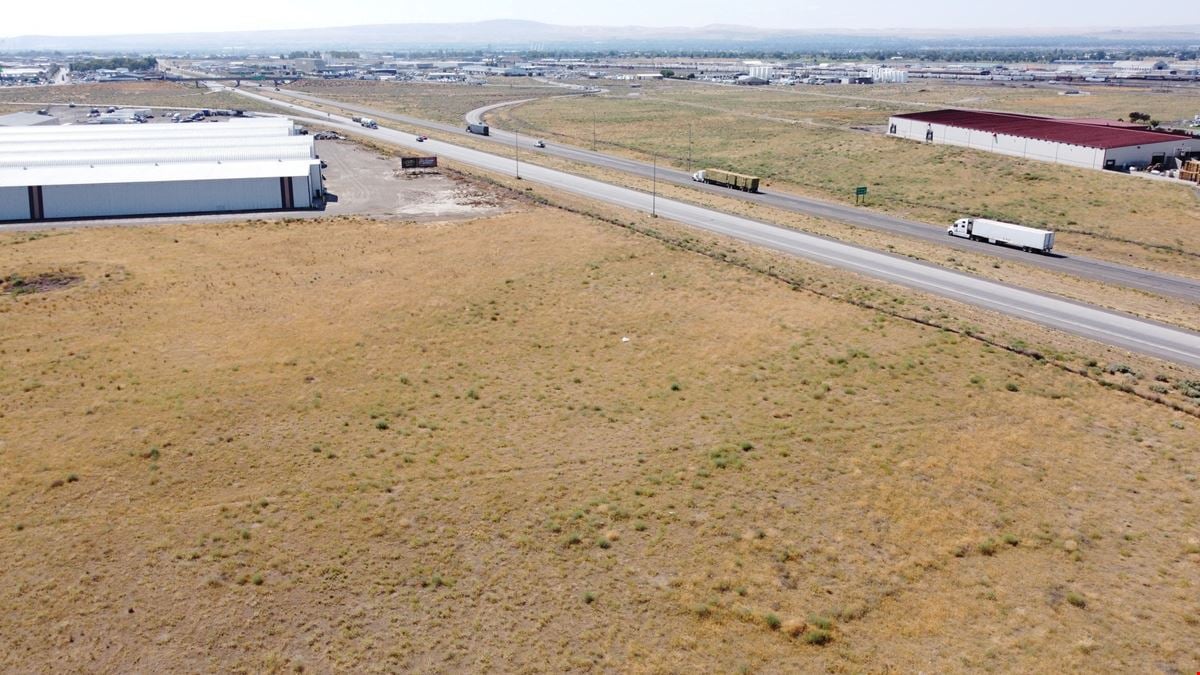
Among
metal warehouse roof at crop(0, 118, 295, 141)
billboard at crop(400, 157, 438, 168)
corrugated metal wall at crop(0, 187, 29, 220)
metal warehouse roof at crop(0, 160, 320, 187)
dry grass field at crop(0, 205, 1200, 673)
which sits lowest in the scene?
dry grass field at crop(0, 205, 1200, 673)

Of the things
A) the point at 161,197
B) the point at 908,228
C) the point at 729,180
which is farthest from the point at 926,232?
the point at 161,197

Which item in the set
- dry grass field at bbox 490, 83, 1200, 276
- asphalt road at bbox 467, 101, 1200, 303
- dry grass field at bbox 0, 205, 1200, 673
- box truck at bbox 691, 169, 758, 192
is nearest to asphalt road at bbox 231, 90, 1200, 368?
dry grass field at bbox 0, 205, 1200, 673

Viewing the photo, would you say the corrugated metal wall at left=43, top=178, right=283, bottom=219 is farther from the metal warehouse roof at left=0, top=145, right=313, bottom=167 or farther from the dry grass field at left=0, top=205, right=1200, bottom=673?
the dry grass field at left=0, top=205, right=1200, bottom=673

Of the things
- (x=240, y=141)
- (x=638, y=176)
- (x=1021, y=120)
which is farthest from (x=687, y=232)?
(x=1021, y=120)

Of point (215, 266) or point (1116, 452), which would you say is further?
point (215, 266)

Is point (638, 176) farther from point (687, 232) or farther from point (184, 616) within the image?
point (184, 616)

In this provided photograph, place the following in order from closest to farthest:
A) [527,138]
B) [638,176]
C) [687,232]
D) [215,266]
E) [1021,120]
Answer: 1. [215,266]
2. [687,232]
3. [638,176]
4. [1021,120]
5. [527,138]
